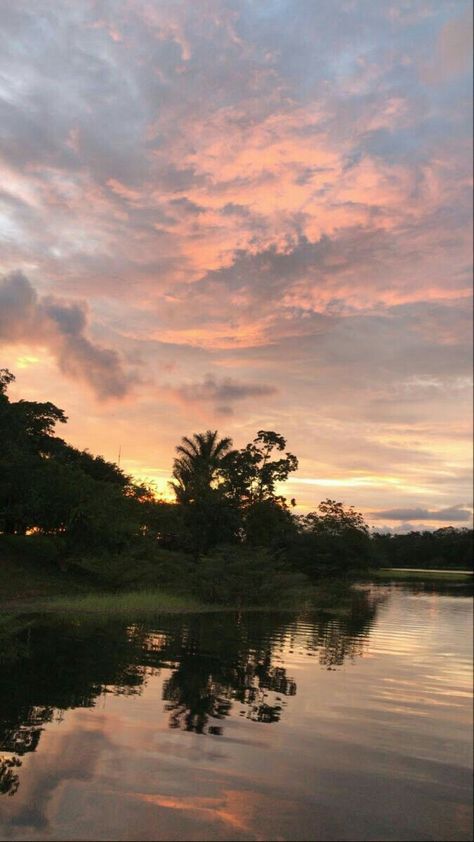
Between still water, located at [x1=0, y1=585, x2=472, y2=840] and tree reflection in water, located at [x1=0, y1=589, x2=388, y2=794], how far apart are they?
72mm

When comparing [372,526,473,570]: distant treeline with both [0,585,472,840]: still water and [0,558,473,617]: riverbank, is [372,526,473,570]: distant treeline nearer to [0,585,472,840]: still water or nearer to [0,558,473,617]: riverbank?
[0,558,473,617]: riverbank

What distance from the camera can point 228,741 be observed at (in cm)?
1047

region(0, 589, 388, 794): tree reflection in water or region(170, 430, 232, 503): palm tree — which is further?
region(170, 430, 232, 503): palm tree

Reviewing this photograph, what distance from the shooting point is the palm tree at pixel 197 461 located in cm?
5409

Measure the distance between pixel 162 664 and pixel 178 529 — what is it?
31858 millimetres

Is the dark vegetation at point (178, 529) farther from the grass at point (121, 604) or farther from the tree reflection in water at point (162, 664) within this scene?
the tree reflection in water at point (162, 664)

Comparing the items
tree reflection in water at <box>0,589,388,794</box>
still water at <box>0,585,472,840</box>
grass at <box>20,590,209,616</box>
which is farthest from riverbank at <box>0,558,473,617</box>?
still water at <box>0,585,472,840</box>

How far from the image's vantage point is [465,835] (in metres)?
7.00

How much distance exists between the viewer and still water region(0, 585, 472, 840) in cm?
741

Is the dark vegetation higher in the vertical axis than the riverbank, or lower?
higher

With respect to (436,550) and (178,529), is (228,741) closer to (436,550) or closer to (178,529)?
(436,550)

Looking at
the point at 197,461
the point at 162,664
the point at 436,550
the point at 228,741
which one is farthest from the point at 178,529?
the point at 228,741

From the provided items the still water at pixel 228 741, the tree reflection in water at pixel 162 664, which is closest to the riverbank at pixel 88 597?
the tree reflection in water at pixel 162 664

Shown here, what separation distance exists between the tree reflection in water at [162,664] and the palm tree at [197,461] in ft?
83.9
